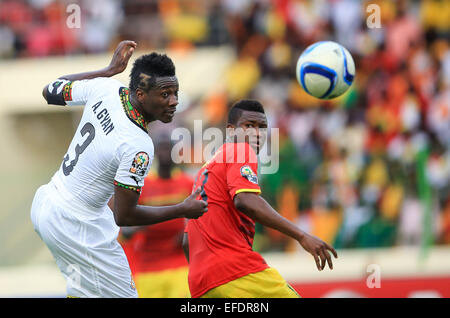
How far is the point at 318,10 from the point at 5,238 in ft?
Result: 23.9

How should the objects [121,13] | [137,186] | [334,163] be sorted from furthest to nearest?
[121,13] < [334,163] < [137,186]

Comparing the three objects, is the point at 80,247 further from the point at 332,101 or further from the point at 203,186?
the point at 332,101

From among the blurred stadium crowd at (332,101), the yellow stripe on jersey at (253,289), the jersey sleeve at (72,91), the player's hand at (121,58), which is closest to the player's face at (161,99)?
the jersey sleeve at (72,91)

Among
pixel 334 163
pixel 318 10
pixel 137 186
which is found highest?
pixel 318 10

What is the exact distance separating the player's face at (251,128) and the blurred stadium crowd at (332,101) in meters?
5.01

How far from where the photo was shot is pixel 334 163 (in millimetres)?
11375

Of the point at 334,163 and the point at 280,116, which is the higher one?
the point at 280,116

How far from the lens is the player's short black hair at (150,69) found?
15.9 ft

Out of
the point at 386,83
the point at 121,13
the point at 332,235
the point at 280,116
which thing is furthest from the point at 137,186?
the point at 121,13

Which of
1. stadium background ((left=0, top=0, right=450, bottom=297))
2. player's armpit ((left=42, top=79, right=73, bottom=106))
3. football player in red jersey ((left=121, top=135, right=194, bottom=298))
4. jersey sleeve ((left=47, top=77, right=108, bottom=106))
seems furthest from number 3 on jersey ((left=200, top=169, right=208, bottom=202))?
stadium background ((left=0, top=0, right=450, bottom=297))

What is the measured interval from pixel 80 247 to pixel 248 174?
1340 mm

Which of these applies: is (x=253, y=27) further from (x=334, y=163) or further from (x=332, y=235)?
(x=332, y=235)

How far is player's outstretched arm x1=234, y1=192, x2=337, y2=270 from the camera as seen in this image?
4.68m

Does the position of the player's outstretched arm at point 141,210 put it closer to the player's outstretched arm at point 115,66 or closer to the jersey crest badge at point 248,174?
the jersey crest badge at point 248,174
